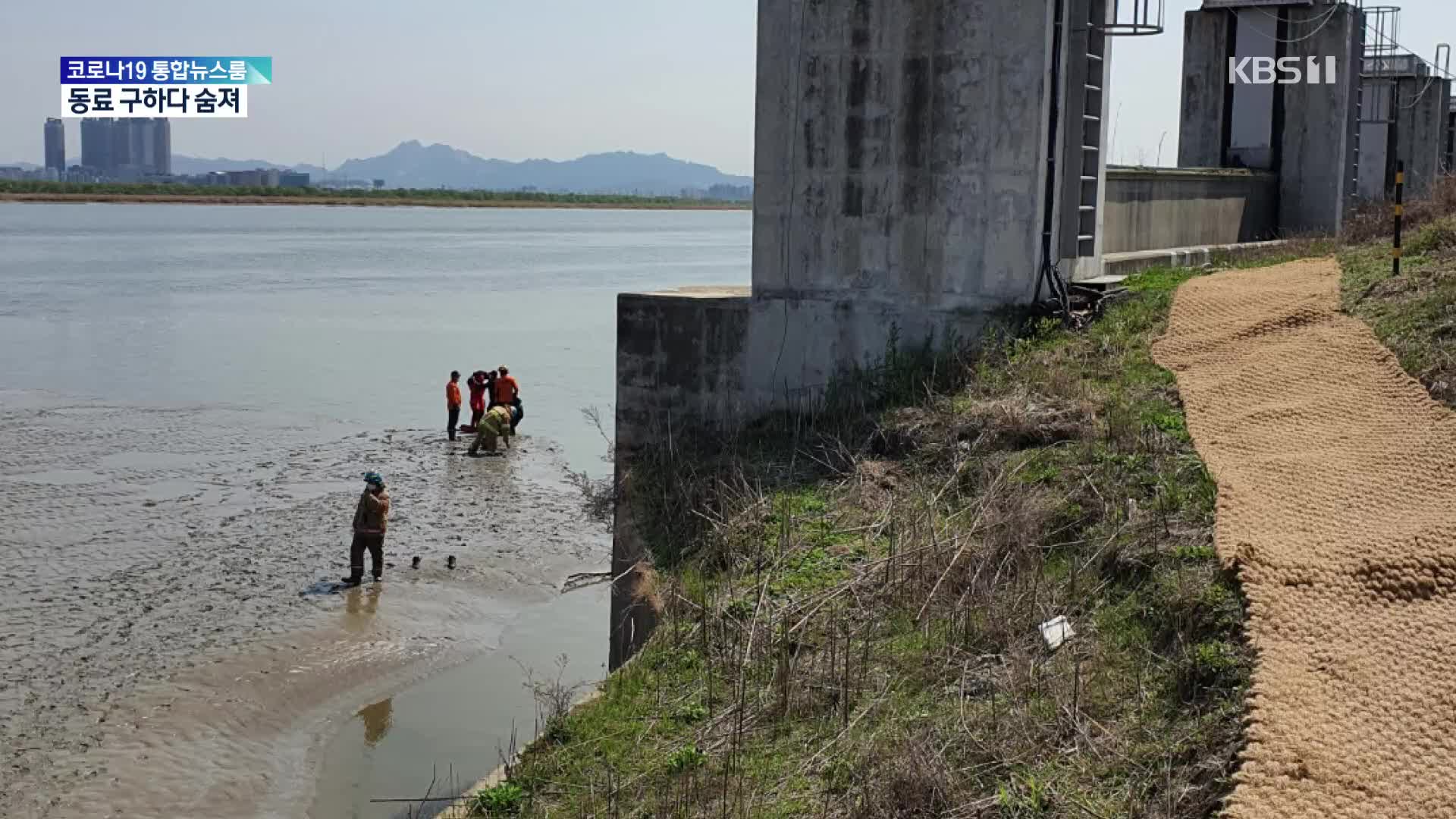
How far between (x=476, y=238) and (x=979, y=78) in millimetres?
107489

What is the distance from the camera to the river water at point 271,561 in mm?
11859

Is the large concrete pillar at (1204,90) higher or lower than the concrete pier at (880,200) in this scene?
higher

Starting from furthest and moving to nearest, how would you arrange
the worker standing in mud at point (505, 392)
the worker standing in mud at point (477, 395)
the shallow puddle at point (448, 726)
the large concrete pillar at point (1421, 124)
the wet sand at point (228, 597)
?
1. the large concrete pillar at point (1421, 124)
2. the worker standing in mud at point (477, 395)
3. the worker standing in mud at point (505, 392)
4. the wet sand at point (228, 597)
5. the shallow puddle at point (448, 726)

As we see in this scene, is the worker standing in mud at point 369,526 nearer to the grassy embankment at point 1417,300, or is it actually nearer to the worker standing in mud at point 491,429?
the worker standing in mud at point 491,429

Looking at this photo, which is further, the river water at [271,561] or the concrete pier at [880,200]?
the concrete pier at [880,200]

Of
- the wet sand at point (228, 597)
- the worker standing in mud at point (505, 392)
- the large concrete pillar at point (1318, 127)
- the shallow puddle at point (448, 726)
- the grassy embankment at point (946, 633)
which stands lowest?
the shallow puddle at point (448, 726)

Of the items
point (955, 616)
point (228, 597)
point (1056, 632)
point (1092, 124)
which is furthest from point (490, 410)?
point (1056, 632)

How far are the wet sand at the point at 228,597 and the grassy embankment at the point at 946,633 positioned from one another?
349 cm

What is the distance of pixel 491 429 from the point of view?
24516 mm

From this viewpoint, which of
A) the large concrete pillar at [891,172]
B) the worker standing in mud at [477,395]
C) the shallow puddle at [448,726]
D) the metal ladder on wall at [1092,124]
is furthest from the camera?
the worker standing in mud at [477,395]

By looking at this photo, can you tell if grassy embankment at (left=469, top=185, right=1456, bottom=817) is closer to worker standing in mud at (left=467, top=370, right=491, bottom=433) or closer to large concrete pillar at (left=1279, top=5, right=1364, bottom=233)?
large concrete pillar at (left=1279, top=5, right=1364, bottom=233)

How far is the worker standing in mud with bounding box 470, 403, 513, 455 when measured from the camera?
80.3 feet

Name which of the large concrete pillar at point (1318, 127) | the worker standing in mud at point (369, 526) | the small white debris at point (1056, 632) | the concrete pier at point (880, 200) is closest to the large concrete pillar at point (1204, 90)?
the large concrete pillar at point (1318, 127)

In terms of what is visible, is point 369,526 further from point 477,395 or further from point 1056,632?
point 1056,632
